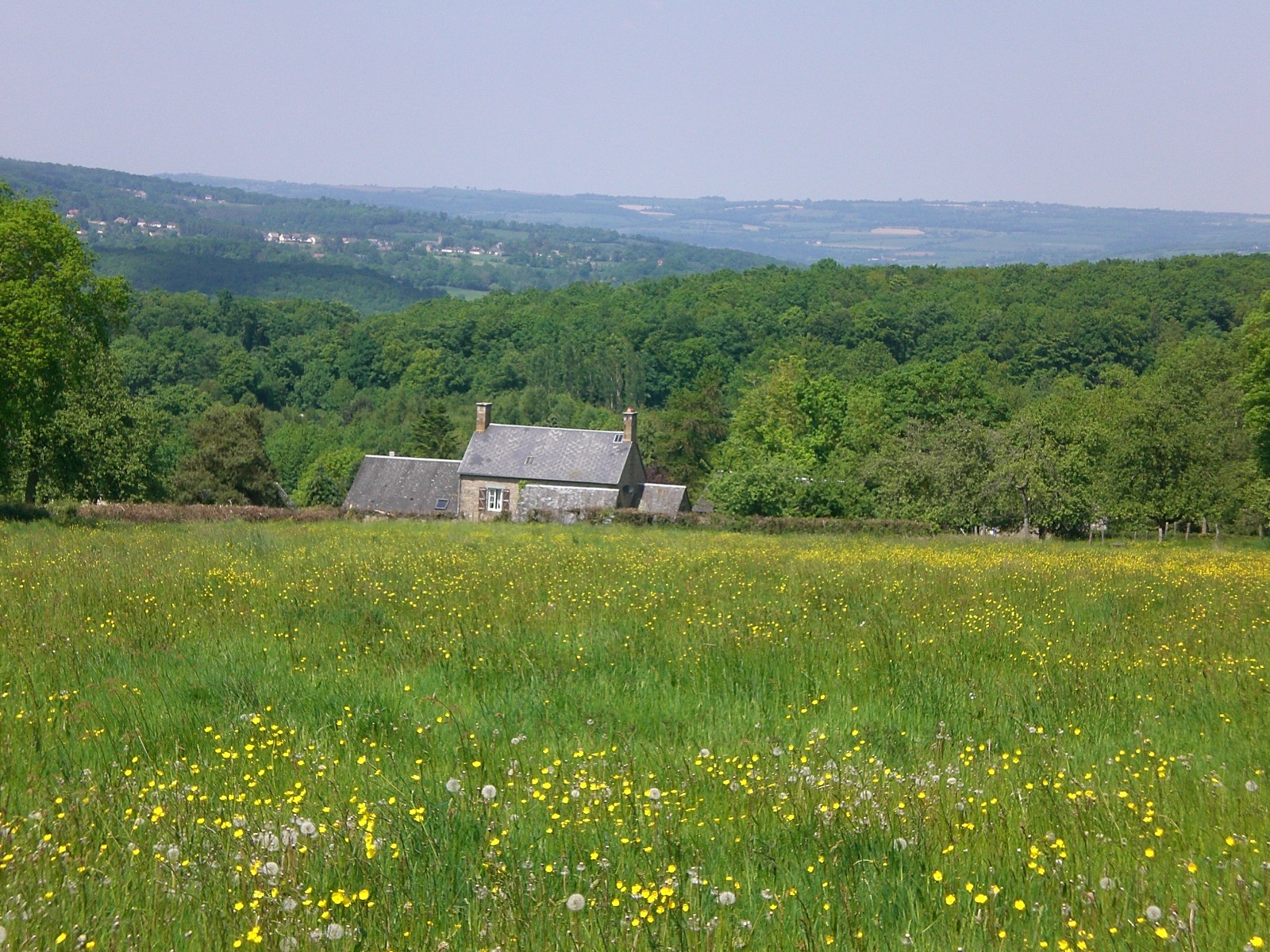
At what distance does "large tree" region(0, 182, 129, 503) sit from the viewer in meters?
26.5

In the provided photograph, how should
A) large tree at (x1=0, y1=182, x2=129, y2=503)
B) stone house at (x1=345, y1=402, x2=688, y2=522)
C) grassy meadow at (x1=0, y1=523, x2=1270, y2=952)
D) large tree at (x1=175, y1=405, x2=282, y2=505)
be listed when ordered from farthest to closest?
1. stone house at (x1=345, y1=402, x2=688, y2=522)
2. large tree at (x1=175, y1=405, x2=282, y2=505)
3. large tree at (x1=0, y1=182, x2=129, y2=503)
4. grassy meadow at (x1=0, y1=523, x2=1270, y2=952)

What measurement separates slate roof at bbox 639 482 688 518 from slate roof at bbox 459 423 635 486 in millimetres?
3061

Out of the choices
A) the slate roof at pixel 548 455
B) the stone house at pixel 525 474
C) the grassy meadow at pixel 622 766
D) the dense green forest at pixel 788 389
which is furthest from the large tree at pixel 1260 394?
the grassy meadow at pixel 622 766

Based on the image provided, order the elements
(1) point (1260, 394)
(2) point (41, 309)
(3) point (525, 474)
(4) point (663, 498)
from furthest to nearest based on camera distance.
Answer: (4) point (663, 498) < (3) point (525, 474) < (1) point (1260, 394) < (2) point (41, 309)

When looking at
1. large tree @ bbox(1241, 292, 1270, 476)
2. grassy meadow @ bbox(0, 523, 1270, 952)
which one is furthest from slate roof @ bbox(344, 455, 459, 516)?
grassy meadow @ bbox(0, 523, 1270, 952)

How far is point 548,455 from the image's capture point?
6050 cm

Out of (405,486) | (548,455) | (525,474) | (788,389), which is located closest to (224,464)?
(405,486)

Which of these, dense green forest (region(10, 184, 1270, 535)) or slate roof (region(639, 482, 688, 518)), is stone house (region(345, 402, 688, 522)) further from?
dense green forest (region(10, 184, 1270, 535))

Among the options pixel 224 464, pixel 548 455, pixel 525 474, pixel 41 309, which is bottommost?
pixel 525 474

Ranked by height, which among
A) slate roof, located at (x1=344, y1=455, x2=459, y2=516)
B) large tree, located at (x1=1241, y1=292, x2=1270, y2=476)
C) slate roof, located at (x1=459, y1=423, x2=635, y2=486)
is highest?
large tree, located at (x1=1241, y1=292, x2=1270, y2=476)

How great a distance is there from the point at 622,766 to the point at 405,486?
190 feet

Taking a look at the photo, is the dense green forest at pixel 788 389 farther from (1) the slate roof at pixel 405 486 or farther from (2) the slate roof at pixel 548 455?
(2) the slate roof at pixel 548 455

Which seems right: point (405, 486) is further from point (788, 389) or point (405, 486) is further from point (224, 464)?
point (788, 389)

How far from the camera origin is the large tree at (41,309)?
2652 cm
